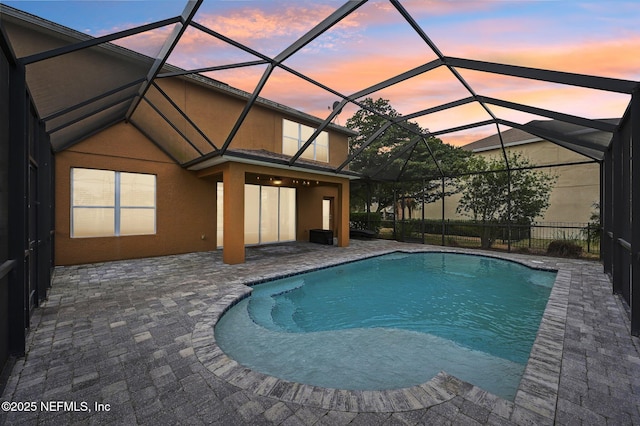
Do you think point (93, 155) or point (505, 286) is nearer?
point (505, 286)

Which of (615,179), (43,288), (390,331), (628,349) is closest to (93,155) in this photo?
(43,288)

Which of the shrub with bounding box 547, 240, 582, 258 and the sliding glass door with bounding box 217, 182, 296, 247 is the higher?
the sliding glass door with bounding box 217, 182, 296, 247

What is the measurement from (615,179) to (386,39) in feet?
16.6

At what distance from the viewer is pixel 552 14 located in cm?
414

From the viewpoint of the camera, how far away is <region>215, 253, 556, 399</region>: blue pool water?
2859mm

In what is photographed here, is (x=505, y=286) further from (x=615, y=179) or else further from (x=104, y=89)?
(x=104, y=89)

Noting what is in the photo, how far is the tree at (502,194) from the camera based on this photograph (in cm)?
1111

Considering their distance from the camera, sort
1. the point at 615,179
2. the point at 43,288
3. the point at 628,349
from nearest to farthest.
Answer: the point at 628,349, the point at 43,288, the point at 615,179

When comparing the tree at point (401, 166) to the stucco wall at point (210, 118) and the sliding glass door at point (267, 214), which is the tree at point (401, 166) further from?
the stucco wall at point (210, 118)

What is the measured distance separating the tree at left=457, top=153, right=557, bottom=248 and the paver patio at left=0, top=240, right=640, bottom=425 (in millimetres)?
7680

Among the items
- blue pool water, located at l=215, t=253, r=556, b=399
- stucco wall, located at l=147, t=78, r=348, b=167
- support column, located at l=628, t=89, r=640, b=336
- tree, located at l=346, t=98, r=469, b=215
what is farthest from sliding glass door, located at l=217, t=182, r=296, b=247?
support column, located at l=628, t=89, r=640, b=336

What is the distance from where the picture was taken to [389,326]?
4.39m

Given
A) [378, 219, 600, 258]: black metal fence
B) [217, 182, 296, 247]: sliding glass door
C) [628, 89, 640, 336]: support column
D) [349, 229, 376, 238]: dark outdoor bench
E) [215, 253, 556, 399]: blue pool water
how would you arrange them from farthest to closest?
[349, 229, 376, 238]: dark outdoor bench
[217, 182, 296, 247]: sliding glass door
[378, 219, 600, 258]: black metal fence
[628, 89, 640, 336]: support column
[215, 253, 556, 399]: blue pool water

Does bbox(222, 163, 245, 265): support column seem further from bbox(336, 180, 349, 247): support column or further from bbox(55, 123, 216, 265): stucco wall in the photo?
bbox(336, 180, 349, 247): support column
